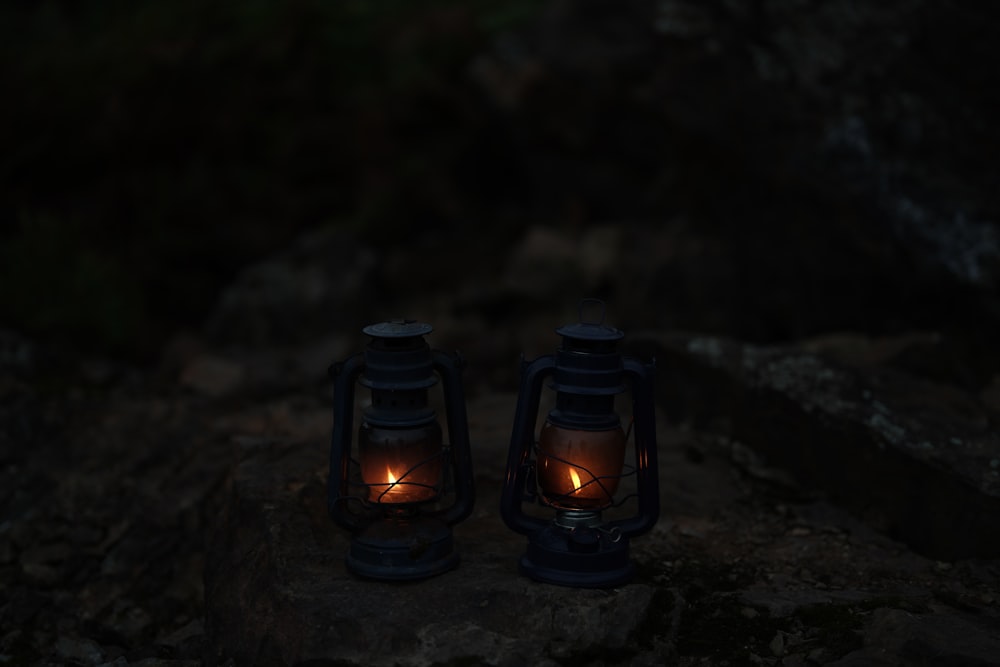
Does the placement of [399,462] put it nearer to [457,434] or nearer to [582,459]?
[457,434]

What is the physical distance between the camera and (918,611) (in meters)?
3.51

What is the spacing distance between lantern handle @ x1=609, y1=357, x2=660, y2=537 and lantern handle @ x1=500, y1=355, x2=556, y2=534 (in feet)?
0.88

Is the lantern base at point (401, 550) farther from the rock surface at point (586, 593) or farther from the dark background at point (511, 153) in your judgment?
the dark background at point (511, 153)

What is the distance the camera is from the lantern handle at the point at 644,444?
3.51 metres

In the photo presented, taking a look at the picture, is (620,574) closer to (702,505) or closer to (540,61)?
(702,505)

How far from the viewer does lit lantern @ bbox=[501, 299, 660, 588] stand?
3.50 meters

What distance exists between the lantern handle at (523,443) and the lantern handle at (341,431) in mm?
541

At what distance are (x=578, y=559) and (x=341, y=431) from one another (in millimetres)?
889

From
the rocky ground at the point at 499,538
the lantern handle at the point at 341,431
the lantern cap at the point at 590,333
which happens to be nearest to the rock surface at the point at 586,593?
the rocky ground at the point at 499,538

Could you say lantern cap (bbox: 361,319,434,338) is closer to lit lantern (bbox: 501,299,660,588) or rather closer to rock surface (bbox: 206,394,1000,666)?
lit lantern (bbox: 501,299,660,588)

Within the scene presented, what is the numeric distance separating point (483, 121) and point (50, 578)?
17.9 feet

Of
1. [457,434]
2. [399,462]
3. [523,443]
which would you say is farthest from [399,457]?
[523,443]

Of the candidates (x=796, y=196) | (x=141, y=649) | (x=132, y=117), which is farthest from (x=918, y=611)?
(x=132, y=117)

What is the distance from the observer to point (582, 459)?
3.55m
